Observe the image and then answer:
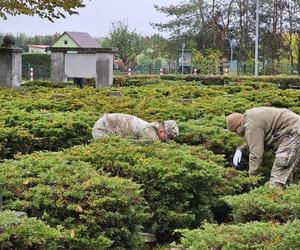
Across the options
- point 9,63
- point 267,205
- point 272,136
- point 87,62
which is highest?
point 87,62

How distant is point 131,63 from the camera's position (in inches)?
2227

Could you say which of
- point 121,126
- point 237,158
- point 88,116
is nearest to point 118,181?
point 237,158

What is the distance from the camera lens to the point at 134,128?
27.3ft

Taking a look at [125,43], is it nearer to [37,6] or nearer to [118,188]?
[37,6]

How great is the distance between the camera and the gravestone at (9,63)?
60.3ft

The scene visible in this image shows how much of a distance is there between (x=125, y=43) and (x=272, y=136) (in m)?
48.4

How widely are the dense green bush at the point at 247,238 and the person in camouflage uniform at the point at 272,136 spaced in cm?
323

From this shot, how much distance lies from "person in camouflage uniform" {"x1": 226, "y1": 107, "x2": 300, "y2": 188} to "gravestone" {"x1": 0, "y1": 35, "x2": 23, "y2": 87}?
1166cm

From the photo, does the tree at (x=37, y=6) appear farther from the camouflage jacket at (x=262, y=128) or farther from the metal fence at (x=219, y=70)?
the metal fence at (x=219, y=70)

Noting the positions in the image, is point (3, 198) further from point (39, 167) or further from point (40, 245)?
point (40, 245)

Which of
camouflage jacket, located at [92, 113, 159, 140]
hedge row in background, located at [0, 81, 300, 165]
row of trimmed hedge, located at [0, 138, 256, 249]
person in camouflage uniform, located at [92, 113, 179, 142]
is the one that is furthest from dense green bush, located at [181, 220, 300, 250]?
hedge row in background, located at [0, 81, 300, 165]

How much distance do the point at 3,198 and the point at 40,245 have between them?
1072 mm

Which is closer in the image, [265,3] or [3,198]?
[3,198]

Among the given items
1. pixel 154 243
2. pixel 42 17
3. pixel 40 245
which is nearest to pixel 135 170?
pixel 154 243
